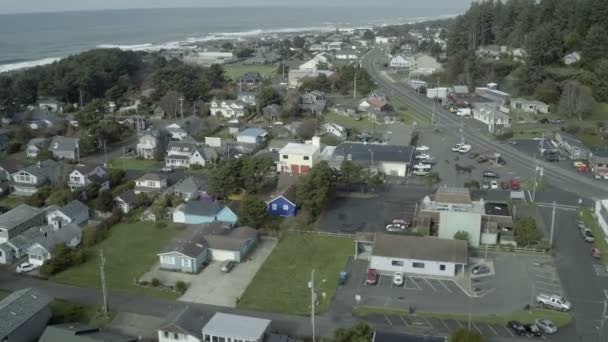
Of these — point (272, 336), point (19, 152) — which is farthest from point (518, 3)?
point (272, 336)

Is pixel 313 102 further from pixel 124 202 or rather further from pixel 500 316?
pixel 500 316

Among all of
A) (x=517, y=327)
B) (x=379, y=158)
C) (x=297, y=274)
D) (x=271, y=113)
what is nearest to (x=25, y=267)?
(x=297, y=274)

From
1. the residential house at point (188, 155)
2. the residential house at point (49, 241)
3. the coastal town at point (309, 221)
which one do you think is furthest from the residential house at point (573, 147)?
the residential house at point (49, 241)

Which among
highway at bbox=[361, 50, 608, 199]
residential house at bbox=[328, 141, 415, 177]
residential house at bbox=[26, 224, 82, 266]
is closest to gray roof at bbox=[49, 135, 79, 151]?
residential house at bbox=[26, 224, 82, 266]

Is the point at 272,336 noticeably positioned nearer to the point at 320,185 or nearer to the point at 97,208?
the point at 320,185

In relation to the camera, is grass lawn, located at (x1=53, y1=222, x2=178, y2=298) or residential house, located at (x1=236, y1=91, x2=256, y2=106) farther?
residential house, located at (x1=236, y1=91, x2=256, y2=106)

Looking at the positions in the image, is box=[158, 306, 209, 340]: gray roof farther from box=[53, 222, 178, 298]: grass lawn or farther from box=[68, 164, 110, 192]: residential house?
box=[68, 164, 110, 192]: residential house

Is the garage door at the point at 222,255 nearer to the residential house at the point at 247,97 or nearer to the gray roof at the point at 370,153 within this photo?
the gray roof at the point at 370,153
